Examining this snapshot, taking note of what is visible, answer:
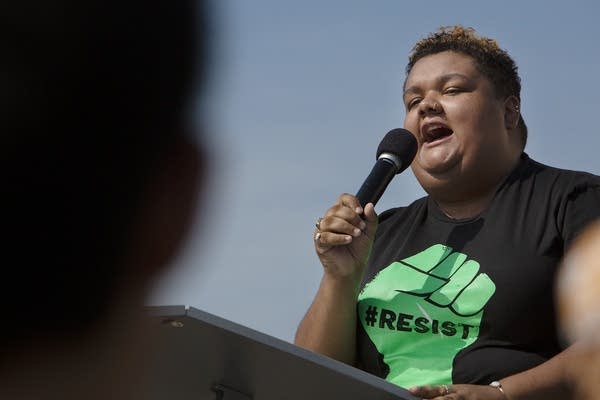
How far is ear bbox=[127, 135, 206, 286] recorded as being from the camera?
2.11 ft

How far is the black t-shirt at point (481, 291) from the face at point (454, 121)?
0.47ft

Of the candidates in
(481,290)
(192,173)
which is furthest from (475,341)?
(192,173)

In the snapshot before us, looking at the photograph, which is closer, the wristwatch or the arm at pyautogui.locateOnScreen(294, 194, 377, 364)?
the wristwatch

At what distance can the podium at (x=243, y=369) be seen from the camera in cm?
202

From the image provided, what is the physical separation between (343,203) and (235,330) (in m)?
0.85

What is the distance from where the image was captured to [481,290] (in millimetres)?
2811

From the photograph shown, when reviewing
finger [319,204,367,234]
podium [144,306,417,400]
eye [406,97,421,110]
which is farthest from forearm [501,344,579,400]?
eye [406,97,421,110]

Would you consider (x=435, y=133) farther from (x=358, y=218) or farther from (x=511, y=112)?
(x=358, y=218)

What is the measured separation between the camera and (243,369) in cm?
218

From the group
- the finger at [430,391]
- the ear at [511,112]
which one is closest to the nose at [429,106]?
the ear at [511,112]

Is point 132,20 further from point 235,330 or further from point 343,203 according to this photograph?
point 343,203

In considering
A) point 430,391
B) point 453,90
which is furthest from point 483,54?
point 430,391

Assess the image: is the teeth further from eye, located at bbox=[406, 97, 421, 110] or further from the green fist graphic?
the green fist graphic

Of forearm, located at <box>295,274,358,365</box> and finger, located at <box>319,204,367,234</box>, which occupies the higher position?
finger, located at <box>319,204,367,234</box>
